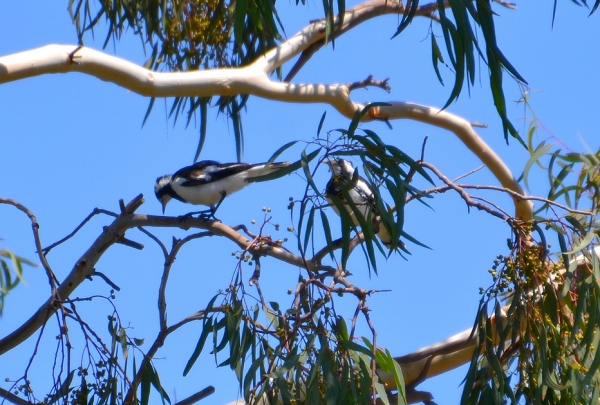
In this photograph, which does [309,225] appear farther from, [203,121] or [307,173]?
[203,121]

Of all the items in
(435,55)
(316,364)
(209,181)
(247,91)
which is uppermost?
(209,181)

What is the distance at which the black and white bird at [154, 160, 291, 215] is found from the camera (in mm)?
3502

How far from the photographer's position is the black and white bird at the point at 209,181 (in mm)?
3502

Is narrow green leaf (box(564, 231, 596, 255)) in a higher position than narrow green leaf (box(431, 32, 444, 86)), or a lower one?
lower

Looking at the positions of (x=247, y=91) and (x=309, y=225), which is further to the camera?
(x=247, y=91)

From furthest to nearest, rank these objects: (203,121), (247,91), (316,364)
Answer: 1. (203,121)
2. (247,91)
3. (316,364)

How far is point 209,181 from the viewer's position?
11.8 feet

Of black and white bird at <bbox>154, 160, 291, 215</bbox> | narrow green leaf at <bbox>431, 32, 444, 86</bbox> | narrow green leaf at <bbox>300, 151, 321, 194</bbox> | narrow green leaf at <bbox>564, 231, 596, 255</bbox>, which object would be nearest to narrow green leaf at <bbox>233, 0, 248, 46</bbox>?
narrow green leaf at <bbox>300, 151, 321, 194</bbox>

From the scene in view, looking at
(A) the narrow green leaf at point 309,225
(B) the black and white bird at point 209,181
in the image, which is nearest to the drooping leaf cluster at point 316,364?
(A) the narrow green leaf at point 309,225

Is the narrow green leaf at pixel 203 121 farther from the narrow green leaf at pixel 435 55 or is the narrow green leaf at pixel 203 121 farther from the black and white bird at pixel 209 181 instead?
the narrow green leaf at pixel 435 55

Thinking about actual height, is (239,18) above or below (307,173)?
above

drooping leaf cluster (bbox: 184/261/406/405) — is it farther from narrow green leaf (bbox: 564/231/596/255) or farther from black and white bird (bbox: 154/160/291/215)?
black and white bird (bbox: 154/160/291/215)

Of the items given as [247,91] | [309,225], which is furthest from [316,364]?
[247,91]

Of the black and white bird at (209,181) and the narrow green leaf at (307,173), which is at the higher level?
the black and white bird at (209,181)
